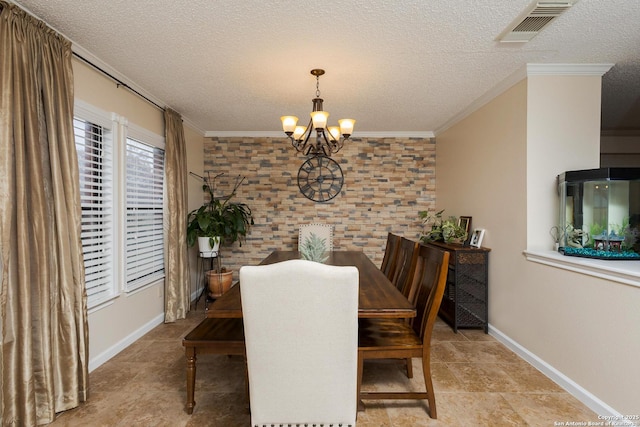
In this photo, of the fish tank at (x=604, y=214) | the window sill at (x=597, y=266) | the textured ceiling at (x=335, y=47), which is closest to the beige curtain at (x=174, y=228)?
the textured ceiling at (x=335, y=47)

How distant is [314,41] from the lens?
220cm

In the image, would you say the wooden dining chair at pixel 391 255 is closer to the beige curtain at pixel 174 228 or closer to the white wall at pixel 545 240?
the white wall at pixel 545 240

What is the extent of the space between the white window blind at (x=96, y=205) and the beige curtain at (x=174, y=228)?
802 millimetres

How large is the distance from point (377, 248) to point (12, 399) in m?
4.03

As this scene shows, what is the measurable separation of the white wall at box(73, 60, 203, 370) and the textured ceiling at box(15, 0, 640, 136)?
0.50 feet

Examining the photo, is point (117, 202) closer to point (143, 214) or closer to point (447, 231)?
point (143, 214)

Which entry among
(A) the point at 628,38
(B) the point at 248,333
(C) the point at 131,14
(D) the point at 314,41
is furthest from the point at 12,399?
(A) the point at 628,38

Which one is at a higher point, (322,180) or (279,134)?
(279,134)

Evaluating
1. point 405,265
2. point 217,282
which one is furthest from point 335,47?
point 217,282

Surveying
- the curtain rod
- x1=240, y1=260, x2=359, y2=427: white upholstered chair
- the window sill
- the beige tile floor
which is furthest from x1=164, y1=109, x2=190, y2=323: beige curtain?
the window sill

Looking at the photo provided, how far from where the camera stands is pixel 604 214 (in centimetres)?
225

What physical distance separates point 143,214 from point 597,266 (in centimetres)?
375

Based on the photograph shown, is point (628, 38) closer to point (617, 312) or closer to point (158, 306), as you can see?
point (617, 312)

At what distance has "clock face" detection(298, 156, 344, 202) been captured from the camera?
15.7 feet
